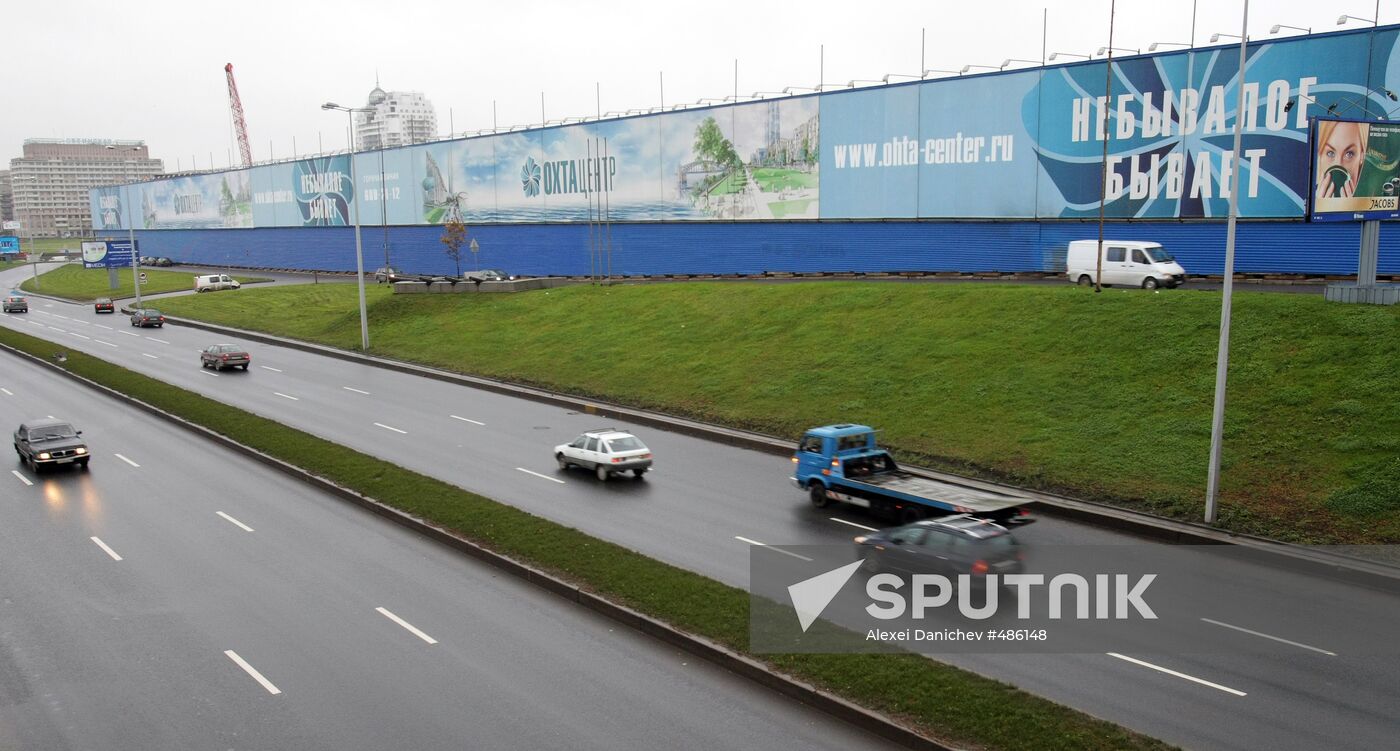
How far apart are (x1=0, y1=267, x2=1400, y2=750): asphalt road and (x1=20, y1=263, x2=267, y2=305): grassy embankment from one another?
44652mm

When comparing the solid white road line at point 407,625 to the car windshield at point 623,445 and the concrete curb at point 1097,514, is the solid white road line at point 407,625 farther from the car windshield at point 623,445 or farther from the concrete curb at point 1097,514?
the concrete curb at point 1097,514

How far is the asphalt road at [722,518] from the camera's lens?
39.9 ft

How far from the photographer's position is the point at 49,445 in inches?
1041

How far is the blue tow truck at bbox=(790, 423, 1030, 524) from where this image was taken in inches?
744

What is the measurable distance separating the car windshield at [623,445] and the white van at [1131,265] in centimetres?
2016

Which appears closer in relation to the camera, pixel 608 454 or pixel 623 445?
pixel 608 454

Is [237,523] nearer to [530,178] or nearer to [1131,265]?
[1131,265]

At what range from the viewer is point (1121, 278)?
37.1m

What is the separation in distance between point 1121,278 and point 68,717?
35.7 m

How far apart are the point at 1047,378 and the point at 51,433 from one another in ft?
94.4

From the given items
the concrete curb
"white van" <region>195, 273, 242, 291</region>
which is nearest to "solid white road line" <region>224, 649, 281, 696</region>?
the concrete curb

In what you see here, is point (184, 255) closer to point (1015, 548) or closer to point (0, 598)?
point (0, 598)

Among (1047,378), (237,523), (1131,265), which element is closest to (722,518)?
(237,523)

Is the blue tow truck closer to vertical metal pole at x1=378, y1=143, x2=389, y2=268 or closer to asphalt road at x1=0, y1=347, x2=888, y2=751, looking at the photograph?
asphalt road at x1=0, y1=347, x2=888, y2=751
